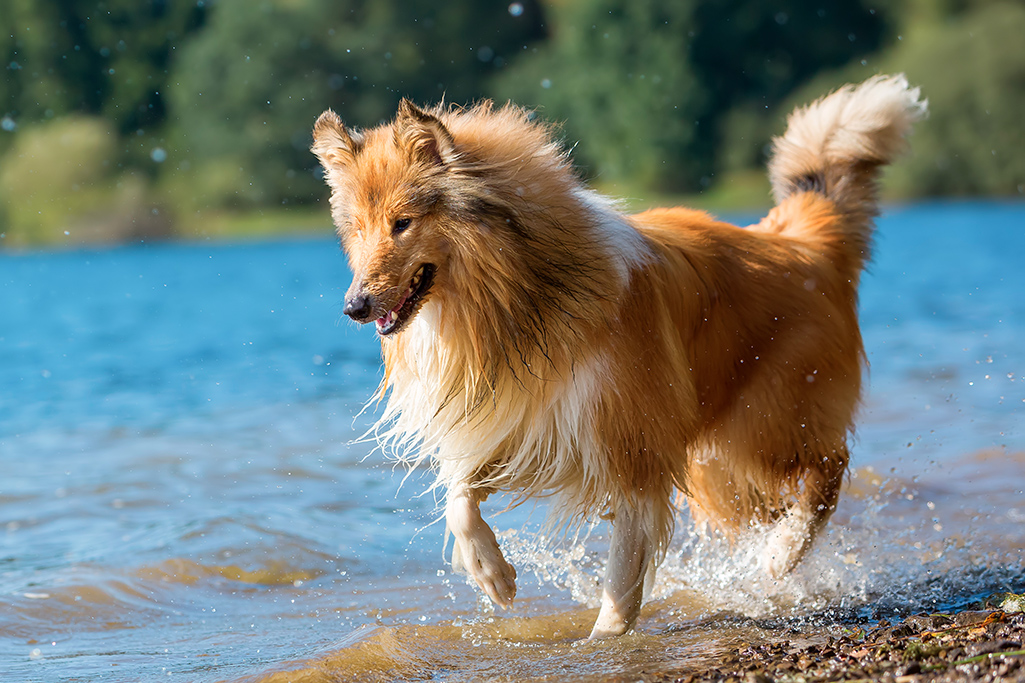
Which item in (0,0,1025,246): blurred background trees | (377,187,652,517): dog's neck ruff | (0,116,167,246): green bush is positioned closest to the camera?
(377,187,652,517): dog's neck ruff

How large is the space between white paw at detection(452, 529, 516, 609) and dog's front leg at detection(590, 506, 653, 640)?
0.40 metres

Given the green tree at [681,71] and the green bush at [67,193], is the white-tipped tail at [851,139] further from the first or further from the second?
the green bush at [67,193]

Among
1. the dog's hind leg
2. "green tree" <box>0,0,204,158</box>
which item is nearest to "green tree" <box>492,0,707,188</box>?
"green tree" <box>0,0,204,158</box>

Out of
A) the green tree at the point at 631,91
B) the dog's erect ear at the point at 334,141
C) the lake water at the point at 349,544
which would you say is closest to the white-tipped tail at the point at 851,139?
the lake water at the point at 349,544

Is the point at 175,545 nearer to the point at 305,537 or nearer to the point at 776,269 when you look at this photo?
the point at 305,537

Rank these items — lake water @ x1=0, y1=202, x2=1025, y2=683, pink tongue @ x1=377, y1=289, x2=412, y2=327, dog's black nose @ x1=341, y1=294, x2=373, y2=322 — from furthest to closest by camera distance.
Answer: lake water @ x1=0, y1=202, x2=1025, y2=683 → pink tongue @ x1=377, y1=289, x2=412, y2=327 → dog's black nose @ x1=341, y1=294, x2=373, y2=322

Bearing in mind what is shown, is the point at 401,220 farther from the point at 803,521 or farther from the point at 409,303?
the point at 803,521

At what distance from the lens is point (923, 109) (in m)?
5.21

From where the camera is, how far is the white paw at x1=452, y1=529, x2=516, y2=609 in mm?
4098

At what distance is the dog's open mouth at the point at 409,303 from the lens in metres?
3.65

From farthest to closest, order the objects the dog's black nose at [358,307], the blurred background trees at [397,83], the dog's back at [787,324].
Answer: the blurred background trees at [397,83], the dog's back at [787,324], the dog's black nose at [358,307]

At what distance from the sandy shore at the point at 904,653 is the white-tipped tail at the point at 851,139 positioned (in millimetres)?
2149

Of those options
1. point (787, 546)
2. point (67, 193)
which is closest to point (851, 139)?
point (787, 546)

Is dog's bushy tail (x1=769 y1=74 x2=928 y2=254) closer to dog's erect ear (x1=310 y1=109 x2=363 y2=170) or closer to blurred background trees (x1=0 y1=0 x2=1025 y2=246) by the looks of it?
dog's erect ear (x1=310 y1=109 x2=363 y2=170)
